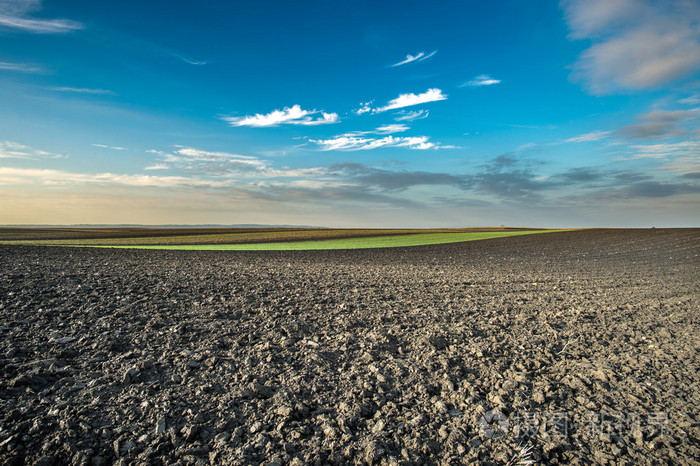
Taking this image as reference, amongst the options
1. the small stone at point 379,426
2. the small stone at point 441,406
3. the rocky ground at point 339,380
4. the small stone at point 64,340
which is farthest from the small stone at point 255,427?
the small stone at point 64,340

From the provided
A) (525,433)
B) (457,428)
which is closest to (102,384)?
(457,428)

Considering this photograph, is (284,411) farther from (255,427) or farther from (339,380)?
(339,380)

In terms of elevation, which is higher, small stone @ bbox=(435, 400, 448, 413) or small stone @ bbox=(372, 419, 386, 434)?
small stone @ bbox=(435, 400, 448, 413)

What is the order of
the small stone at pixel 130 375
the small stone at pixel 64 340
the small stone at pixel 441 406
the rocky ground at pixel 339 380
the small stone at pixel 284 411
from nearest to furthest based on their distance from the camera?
the rocky ground at pixel 339 380, the small stone at pixel 284 411, the small stone at pixel 441 406, the small stone at pixel 130 375, the small stone at pixel 64 340

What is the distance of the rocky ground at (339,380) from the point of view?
3738 millimetres

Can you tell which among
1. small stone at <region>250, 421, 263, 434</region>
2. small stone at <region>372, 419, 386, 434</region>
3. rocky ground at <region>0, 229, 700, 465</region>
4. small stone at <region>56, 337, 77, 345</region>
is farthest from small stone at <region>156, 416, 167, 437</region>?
small stone at <region>56, 337, 77, 345</region>

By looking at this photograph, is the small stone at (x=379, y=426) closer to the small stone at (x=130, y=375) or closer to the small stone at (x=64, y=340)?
the small stone at (x=130, y=375)

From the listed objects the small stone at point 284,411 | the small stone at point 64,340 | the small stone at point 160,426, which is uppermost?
the small stone at point 64,340

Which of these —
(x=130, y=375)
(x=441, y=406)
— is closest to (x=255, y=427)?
(x=441, y=406)

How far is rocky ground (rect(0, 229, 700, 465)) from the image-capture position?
3738 mm

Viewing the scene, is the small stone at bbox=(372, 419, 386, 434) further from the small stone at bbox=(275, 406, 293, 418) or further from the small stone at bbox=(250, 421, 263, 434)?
the small stone at bbox=(250, 421, 263, 434)

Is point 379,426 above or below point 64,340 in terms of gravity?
below

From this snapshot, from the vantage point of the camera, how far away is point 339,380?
5.14 meters

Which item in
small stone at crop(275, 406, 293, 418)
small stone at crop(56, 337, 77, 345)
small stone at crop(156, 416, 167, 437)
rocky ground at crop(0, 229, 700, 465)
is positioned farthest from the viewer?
small stone at crop(56, 337, 77, 345)
